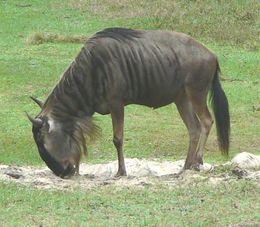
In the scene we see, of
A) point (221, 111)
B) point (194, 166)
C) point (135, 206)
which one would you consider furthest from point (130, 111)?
point (135, 206)

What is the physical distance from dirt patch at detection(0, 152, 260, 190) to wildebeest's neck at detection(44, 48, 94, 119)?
33.2 inches

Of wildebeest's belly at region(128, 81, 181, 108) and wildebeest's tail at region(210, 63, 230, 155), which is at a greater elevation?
wildebeest's belly at region(128, 81, 181, 108)

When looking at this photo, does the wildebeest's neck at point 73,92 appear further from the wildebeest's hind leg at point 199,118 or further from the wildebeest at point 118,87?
the wildebeest's hind leg at point 199,118

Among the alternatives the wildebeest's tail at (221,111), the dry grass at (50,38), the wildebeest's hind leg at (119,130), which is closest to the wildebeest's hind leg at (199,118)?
the wildebeest's tail at (221,111)

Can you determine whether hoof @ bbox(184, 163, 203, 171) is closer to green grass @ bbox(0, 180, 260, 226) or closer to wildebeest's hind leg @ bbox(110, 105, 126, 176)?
wildebeest's hind leg @ bbox(110, 105, 126, 176)

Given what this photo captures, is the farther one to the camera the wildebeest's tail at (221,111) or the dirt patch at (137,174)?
the wildebeest's tail at (221,111)

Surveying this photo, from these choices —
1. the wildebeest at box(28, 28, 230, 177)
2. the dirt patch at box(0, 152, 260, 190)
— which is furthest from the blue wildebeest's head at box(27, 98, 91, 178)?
the dirt patch at box(0, 152, 260, 190)

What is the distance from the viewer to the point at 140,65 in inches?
432

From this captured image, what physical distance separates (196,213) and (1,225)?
1793 mm

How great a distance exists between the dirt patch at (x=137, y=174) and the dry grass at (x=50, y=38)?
12.1 meters

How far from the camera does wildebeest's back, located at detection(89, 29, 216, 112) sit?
10.8m

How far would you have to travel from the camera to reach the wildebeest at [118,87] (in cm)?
1066

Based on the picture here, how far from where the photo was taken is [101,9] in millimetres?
29531

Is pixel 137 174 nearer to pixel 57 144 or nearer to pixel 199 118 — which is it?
pixel 199 118
